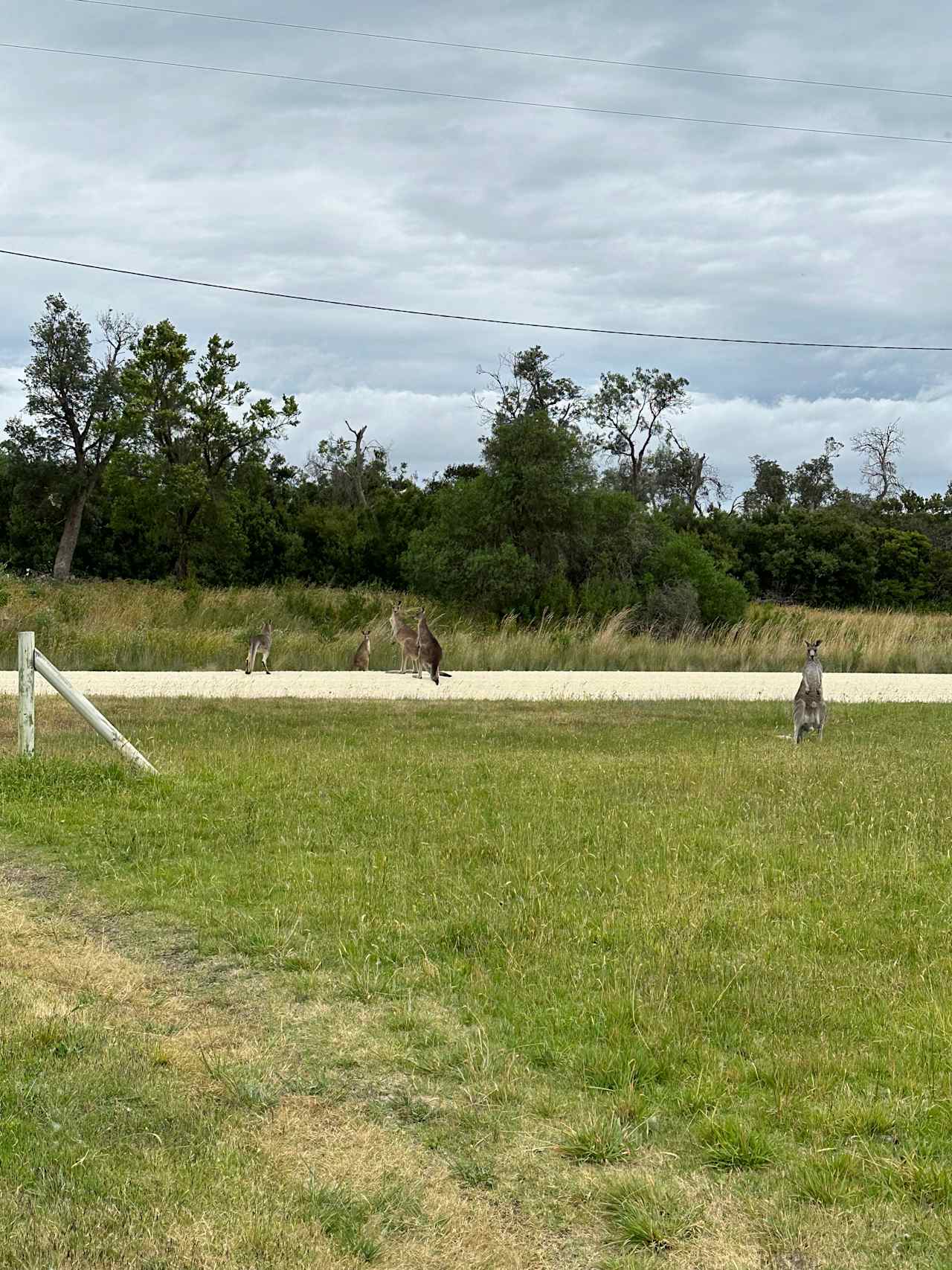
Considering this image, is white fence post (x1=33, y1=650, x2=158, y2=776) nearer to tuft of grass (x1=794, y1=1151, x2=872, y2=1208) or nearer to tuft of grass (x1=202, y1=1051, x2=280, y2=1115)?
tuft of grass (x1=202, y1=1051, x2=280, y2=1115)

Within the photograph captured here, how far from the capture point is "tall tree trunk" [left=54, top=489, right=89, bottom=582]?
4700 centimetres

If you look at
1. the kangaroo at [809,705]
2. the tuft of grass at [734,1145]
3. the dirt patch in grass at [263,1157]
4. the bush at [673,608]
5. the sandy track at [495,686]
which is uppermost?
the bush at [673,608]

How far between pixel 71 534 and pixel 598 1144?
156ft

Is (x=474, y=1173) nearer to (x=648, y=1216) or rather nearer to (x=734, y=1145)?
(x=648, y=1216)

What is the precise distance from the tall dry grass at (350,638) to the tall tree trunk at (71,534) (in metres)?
20.6

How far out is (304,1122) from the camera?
11.7ft

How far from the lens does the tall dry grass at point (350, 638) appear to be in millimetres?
19516

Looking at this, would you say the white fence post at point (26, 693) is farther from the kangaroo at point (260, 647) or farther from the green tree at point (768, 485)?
the green tree at point (768, 485)

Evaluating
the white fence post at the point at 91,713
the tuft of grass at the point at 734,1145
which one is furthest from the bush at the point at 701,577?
the tuft of grass at the point at 734,1145

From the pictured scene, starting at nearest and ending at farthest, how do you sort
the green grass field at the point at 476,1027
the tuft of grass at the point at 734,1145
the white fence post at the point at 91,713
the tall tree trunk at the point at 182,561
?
1. the green grass field at the point at 476,1027
2. the tuft of grass at the point at 734,1145
3. the white fence post at the point at 91,713
4. the tall tree trunk at the point at 182,561

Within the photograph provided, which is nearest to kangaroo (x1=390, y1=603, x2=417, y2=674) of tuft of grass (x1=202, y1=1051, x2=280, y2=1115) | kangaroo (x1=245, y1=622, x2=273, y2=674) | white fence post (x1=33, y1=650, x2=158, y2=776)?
kangaroo (x1=245, y1=622, x2=273, y2=674)

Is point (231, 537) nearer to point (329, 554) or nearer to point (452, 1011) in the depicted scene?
point (329, 554)

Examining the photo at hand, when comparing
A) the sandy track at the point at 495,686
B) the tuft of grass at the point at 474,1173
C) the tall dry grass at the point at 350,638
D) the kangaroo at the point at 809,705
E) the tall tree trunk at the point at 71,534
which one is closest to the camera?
the tuft of grass at the point at 474,1173

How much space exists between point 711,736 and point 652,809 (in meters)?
4.45
